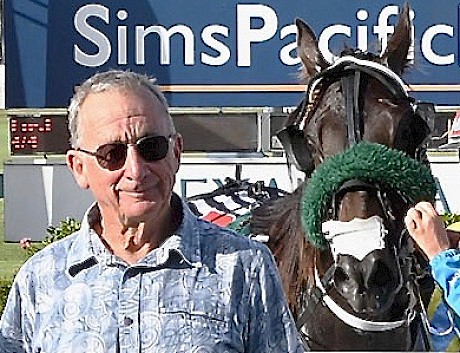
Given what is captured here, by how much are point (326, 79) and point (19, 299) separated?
1.51 metres

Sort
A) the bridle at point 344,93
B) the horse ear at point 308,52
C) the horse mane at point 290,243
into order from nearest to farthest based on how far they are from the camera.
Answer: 1. the bridle at point 344,93
2. the horse mane at point 290,243
3. the horse ear at point 308,52

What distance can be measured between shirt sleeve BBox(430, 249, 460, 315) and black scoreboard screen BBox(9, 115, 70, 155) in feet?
18.1

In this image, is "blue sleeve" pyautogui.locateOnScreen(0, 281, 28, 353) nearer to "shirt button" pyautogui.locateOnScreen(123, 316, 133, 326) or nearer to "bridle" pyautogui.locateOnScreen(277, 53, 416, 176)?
"shirt button" pyautogui.locateOnScreen(123, 316, 133, 326)

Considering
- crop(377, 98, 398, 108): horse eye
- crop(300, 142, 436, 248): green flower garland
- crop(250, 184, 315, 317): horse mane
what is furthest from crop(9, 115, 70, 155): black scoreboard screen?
crop(300, 142, 436, 248): green flower garland

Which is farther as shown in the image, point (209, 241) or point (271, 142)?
point (271, 142)

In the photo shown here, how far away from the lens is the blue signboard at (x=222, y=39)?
731 centimetres

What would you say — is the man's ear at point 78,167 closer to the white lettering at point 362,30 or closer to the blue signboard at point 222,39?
the blue signboard at point 222,39

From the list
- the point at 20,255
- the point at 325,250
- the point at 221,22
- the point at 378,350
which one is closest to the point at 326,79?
the point at 325,250

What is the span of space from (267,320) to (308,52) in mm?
1713

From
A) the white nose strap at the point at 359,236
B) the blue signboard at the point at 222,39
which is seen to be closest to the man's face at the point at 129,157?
the white nose strap at the point at 359,236

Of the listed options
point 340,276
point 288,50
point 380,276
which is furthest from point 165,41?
point 380,276

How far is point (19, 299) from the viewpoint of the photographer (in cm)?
205

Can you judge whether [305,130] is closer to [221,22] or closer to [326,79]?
[326,79]

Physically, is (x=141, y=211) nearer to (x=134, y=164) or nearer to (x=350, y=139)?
(x=134, y=164)
